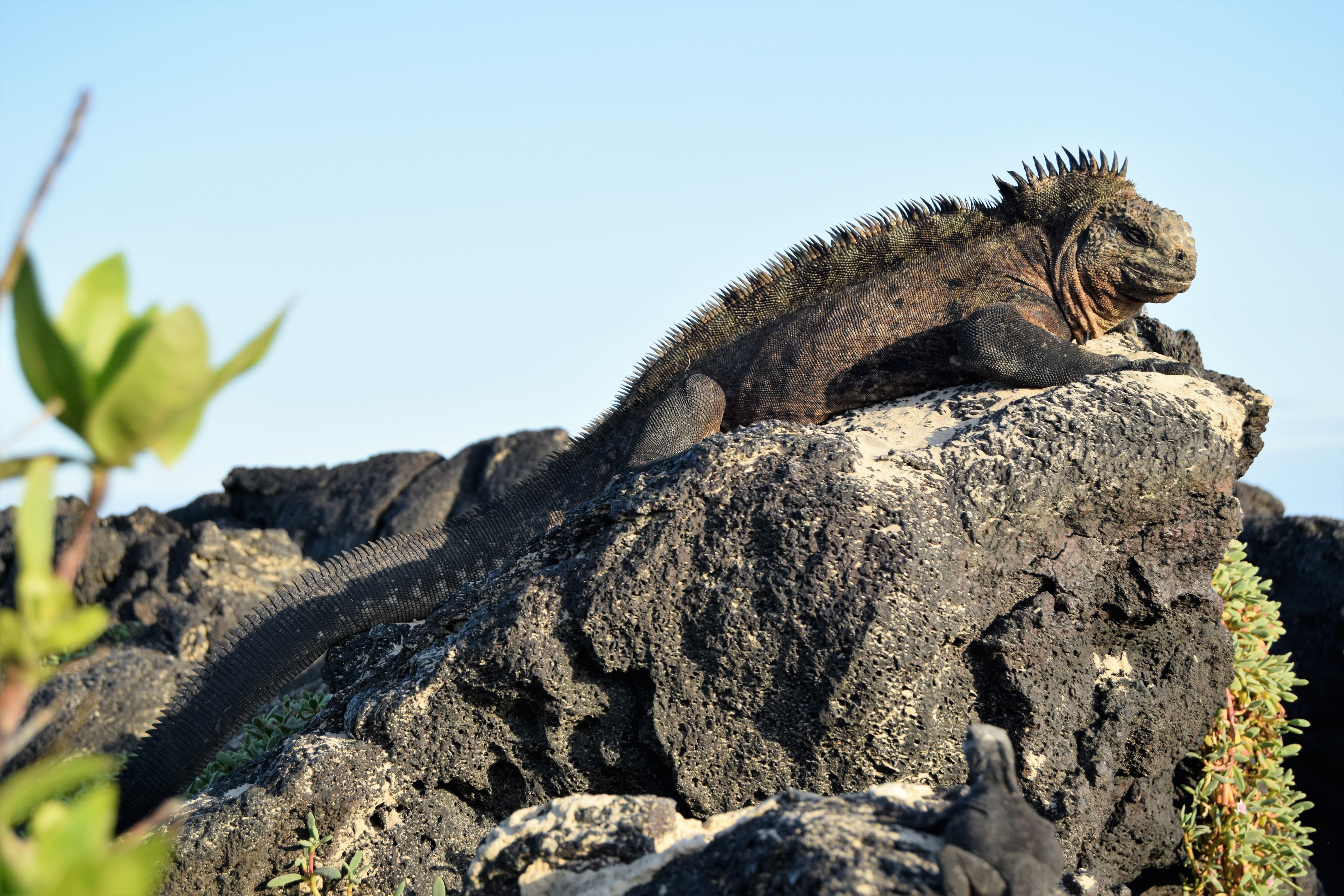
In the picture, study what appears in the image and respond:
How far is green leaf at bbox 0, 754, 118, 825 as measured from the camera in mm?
747

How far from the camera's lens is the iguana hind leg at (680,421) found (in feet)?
14.4

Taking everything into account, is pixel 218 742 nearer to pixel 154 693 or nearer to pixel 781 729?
pixel 781 729

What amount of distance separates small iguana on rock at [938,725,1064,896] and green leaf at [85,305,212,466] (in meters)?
1.28

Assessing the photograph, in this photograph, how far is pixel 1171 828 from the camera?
331 cm

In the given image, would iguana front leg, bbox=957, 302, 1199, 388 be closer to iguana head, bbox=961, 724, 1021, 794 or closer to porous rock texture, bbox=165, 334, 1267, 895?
porous rock texture, bbox=165, 334, 1267, 895

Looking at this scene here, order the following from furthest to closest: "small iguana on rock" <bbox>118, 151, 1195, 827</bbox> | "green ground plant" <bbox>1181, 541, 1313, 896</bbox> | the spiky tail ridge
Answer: "small iguana on rock" <bbox>118, 151, 1195, 827</bbox> < the spiky tail ridge < "green ground plant" <bbox>1181, 541, 1313, 896</bbox>

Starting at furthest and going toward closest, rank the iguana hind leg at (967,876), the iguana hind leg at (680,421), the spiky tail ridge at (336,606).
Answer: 1. the iguana hind leg at (680,421)
2. the spiky tail ridge at (336,606)
3. the iguana hind leg at (967,876)

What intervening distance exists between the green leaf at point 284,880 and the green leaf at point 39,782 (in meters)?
2.14

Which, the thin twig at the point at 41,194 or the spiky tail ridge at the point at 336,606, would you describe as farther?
the spiky tail ridge at the point at 336,606

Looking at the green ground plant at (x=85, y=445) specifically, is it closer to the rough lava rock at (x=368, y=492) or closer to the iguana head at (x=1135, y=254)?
the iguana head at (x=1135, y=254)

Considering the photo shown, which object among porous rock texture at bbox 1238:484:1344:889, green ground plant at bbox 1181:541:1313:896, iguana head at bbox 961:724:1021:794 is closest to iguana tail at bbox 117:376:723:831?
green ground plant at bbox 1181:541:1313:896

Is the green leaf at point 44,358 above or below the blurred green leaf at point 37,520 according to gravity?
above

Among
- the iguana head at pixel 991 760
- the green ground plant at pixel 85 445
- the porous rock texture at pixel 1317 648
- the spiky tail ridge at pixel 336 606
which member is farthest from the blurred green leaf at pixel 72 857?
the porous rock texture at pixel 1317 648

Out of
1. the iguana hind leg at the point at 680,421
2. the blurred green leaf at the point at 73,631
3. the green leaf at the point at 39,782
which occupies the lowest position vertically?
the green leaf at the point at 39,782
